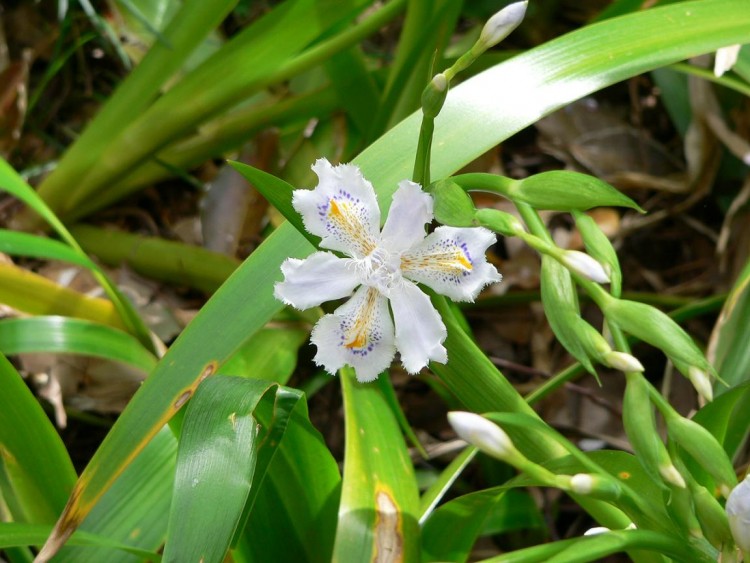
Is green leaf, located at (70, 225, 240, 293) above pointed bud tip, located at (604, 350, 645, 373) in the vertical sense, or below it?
above

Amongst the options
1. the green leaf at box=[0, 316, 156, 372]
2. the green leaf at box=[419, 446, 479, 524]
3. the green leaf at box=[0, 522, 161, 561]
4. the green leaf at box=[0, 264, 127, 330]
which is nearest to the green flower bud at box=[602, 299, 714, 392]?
the green leaf at box=[419, 446, 479, 524]

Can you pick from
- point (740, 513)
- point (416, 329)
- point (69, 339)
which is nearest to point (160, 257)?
point (69, 339)

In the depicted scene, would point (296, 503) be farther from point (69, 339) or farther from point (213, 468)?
point (69, 339)

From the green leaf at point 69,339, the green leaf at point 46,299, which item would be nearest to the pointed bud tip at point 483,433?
the green leaf at point 69,339

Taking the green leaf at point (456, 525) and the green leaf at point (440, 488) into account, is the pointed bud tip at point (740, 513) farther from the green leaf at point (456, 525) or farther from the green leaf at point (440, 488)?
the green leaf at point (440, 488)

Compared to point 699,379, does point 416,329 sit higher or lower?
higher

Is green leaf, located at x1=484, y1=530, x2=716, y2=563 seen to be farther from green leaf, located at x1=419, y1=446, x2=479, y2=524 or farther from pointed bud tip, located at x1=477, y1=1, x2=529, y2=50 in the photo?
pointed bud tip, located at x1=477, y1=1, x2=529, y2=50

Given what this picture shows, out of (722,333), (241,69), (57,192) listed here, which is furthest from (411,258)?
(57,192)
